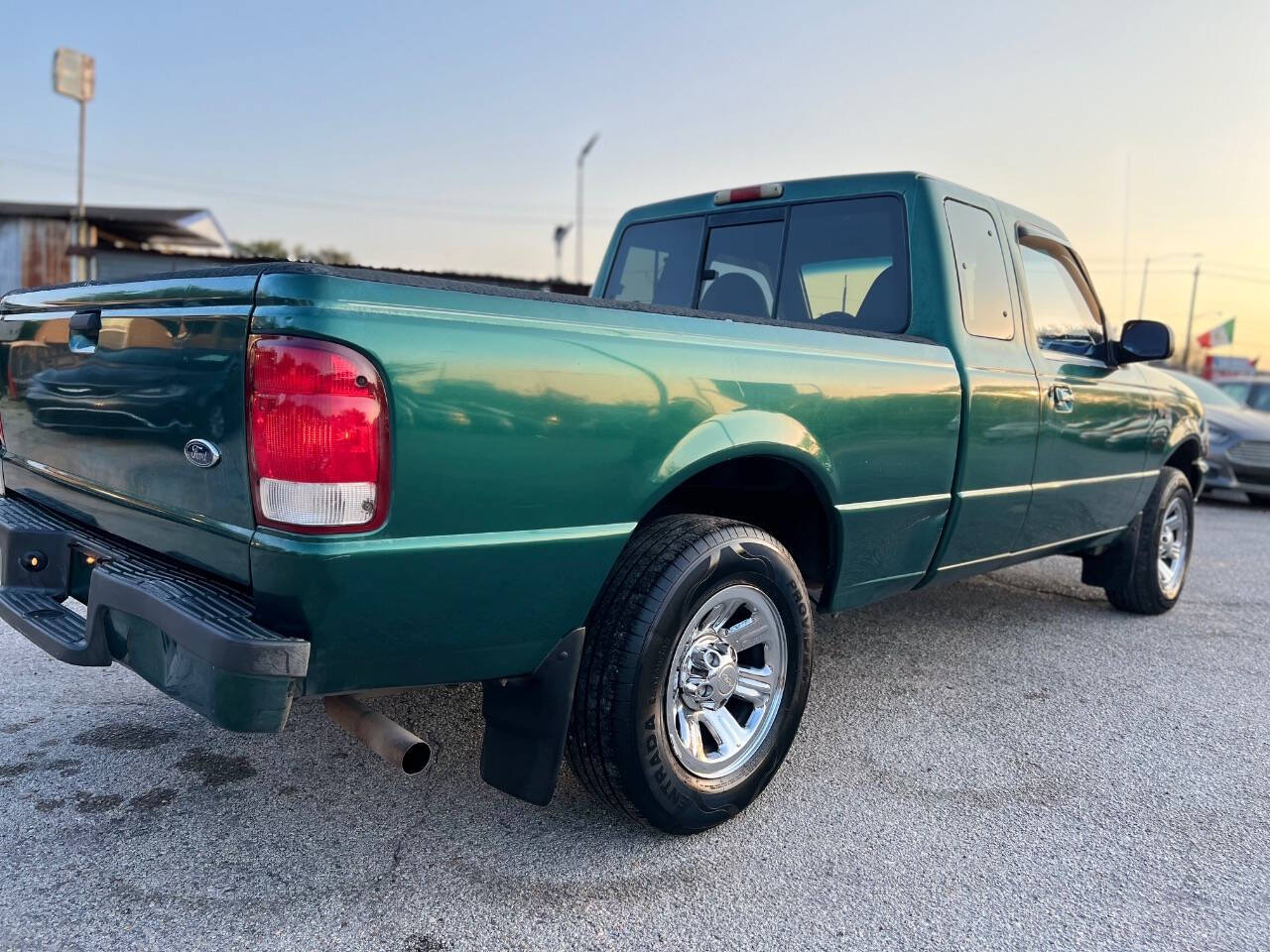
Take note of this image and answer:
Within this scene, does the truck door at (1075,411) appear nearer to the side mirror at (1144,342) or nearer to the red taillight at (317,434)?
the side mirror at (1144,342)

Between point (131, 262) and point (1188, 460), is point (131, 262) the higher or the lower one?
the higher one

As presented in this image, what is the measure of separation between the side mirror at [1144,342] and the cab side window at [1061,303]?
0.09 metres

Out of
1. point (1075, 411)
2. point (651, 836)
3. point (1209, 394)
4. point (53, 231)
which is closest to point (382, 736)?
point (651, 836)

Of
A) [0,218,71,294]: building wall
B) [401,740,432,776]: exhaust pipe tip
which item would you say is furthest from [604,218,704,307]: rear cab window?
[0,218,71,294]: building wall

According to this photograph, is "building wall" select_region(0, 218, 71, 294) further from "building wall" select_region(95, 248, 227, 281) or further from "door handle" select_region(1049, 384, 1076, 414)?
"door handle" select_region(1049, 384, 1076, 414)

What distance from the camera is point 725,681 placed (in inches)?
105

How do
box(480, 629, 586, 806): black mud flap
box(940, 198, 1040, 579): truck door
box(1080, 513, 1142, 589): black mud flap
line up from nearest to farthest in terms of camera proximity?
1. box(480, 629, 586, 806): black mud flap
2. box(940, 198, 1040, 579): truck door
3. box(1080, 513, 1142, 589): black mud flap

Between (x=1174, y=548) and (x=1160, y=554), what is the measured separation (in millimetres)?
172

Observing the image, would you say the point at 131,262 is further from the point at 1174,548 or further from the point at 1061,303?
the point at 1174,548

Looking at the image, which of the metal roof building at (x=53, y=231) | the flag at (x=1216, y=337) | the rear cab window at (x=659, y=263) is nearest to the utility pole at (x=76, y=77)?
the metal roof building at (x=53, y=231)

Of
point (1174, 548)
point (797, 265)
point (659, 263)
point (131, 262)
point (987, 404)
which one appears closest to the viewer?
point (987, 404)

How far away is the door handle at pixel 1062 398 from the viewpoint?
12.8 ft

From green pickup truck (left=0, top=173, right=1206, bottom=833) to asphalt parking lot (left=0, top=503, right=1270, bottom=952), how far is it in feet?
0.85

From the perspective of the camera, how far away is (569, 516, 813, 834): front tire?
93.2 inches
